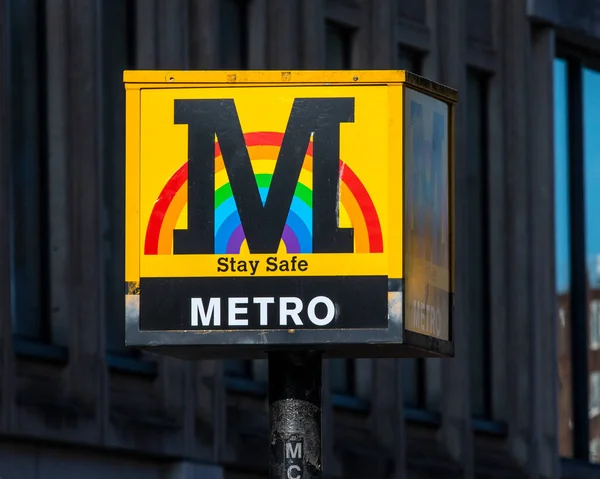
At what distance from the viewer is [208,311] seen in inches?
267

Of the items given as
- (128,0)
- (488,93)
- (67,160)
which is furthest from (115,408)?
(488,93)

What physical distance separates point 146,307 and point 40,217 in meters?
11.8

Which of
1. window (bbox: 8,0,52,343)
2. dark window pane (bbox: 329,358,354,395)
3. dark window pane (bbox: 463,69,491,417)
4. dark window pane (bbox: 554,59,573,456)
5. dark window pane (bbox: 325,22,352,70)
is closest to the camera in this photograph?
window (bbox: 8,0,52,343)

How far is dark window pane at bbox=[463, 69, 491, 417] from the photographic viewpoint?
1043 inches

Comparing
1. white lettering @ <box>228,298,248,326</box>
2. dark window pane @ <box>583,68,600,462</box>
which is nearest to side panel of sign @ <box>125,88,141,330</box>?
white lettering @ <box>228,298,248,326</box>

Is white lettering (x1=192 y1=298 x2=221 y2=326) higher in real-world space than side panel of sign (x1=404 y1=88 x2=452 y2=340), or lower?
lower

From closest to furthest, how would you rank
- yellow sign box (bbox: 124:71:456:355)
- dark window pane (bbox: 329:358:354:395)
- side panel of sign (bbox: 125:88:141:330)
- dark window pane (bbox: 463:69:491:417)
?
yellow sign box (bbox: 124:71:456:355) → side panel of sign (bbox: 125:88:141:330) → dark window pane (bbox: 329:358:354:395) → dark window pane (bbox: 463:69:491:417)

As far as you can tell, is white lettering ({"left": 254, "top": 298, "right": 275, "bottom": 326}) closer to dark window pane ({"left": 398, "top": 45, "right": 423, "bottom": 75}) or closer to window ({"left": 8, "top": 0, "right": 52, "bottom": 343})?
window ({"left": 8, "top": 0, "right": 52, "bottom": 343})

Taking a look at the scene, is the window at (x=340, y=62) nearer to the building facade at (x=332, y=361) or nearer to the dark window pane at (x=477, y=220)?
the building facade at (x=332, y=361)

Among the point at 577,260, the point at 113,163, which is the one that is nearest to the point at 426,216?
the point at 113,163

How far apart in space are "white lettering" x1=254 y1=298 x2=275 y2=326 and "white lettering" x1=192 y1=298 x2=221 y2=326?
0.13 m

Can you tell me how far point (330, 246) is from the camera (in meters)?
6.86

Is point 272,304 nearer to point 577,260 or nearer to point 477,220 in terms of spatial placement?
point 477,220

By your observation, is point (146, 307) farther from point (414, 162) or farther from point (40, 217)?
point (40, 217)
